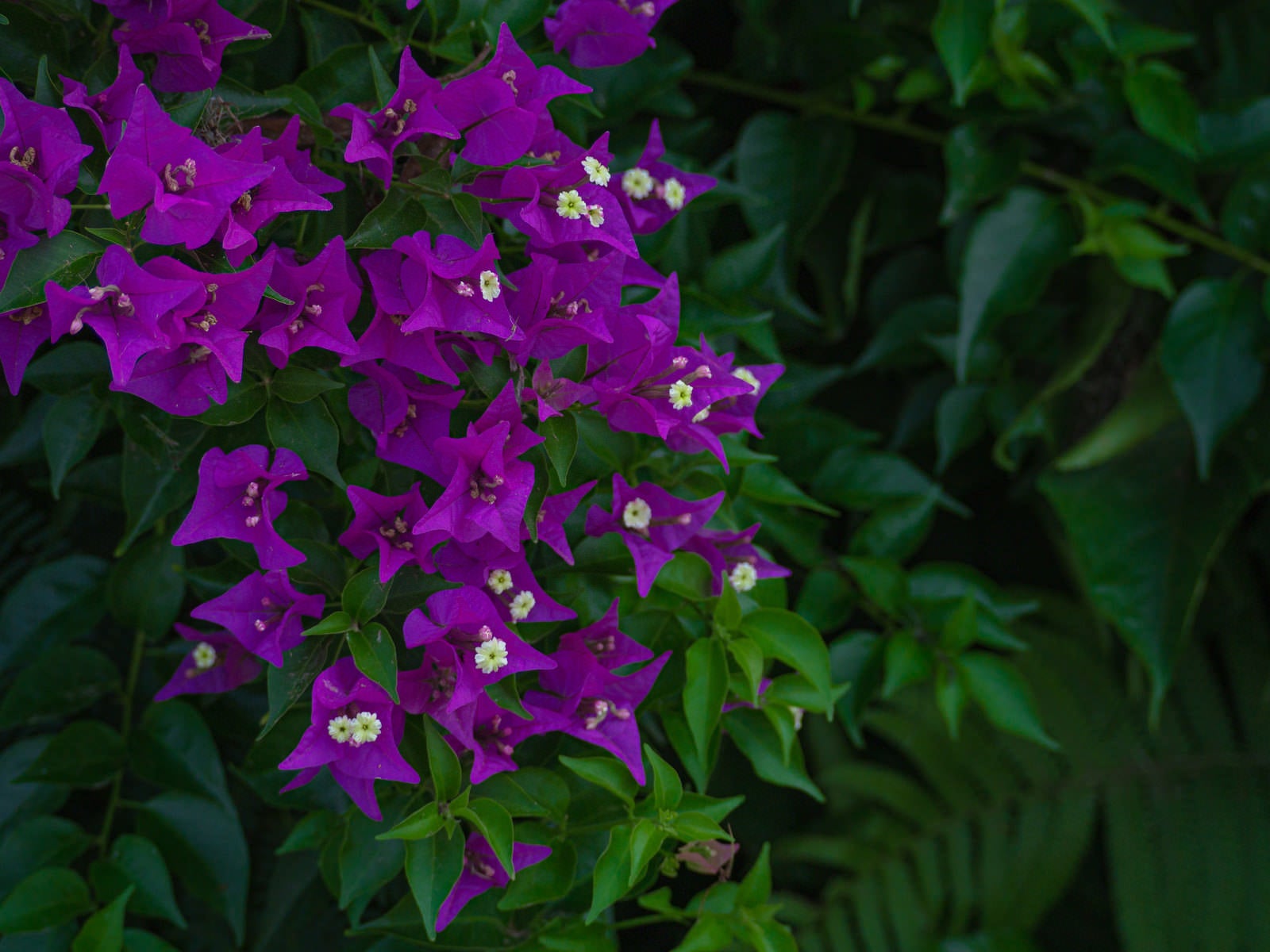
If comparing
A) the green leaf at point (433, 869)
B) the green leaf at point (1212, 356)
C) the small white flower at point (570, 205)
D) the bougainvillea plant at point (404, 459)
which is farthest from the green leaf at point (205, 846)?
the green leaf at point (1212, 356)

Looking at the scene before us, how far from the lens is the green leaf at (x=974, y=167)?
0.87m

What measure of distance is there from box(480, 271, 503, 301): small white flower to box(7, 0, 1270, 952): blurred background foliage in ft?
0.36

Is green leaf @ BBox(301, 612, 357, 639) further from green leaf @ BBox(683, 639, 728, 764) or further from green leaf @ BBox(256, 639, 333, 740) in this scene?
green leaf @ BBox(683, 639, 728, 764)

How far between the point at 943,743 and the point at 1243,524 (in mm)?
435

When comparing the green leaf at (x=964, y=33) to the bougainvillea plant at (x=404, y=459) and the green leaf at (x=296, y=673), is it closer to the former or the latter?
the bougainvillea plant at (x=404, y=459)

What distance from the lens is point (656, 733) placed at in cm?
68

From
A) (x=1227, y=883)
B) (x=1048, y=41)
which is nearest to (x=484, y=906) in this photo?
(x=1048, y=41)

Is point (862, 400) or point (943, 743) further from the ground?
point (862, 400)

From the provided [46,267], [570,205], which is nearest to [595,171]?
[570,205]

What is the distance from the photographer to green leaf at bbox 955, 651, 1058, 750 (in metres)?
0.72

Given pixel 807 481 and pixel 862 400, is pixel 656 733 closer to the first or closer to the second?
pixel 807 481

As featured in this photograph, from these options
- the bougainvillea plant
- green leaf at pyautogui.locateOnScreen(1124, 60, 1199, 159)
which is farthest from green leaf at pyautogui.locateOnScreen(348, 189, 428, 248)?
green leaf at pyautogui.locateOnScreen(1124, 60, 1199, 159)

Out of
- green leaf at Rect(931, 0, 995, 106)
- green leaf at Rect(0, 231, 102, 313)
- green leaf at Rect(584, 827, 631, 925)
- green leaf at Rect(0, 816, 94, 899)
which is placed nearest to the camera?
green leaf at Rect(0, 231, 102, 313)

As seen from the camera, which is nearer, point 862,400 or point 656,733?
point 656,733
